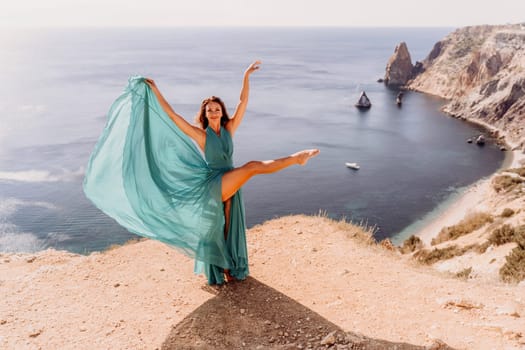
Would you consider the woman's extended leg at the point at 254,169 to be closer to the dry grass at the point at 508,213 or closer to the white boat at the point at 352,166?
the dry grass at the point at 508,213

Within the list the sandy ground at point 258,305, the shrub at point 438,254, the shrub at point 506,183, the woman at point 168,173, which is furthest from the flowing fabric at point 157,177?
the shrub at point 506,183

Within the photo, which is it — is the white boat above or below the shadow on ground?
below

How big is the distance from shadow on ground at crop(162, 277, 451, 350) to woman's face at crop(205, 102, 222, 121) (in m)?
2.59

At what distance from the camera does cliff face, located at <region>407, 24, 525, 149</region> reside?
5672 cm

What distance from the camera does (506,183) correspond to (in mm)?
32719

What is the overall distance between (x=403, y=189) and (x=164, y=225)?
38.1m

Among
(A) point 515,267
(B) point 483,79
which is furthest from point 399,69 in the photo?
(A) point 515,267

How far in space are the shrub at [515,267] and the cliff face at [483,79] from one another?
149ft

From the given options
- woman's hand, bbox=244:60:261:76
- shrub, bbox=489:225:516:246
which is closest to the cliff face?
shrub, bbox=489:225:516:246

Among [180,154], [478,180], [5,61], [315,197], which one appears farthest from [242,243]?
[5,61]

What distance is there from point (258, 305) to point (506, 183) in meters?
32.4

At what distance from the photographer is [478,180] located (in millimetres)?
42719

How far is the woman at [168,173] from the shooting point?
5.99 meters

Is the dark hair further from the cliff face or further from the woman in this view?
the cliff face
